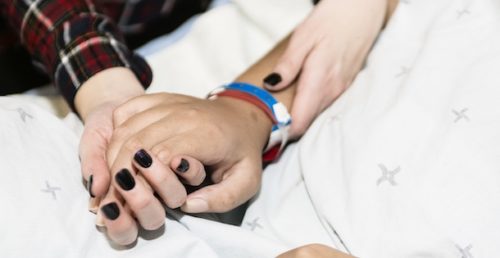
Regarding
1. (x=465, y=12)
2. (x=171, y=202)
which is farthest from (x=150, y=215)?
(x=465, y=12)

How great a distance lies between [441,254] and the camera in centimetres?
60

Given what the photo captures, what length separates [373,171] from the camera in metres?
0.67

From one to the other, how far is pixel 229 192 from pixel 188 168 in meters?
0.08

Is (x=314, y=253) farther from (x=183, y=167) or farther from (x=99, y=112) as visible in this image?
(x=99, y=112)

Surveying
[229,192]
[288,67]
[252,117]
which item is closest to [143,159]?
[229,192]

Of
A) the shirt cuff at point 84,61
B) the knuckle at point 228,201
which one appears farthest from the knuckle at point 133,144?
the shirt cuff at point 84,61

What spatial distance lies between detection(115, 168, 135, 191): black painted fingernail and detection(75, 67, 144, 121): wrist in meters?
0.22

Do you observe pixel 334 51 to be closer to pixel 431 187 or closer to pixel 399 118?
pixel 399 118

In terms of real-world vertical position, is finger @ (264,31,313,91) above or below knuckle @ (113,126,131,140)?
below

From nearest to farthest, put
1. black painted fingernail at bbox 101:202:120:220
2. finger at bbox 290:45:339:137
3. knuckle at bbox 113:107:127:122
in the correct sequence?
1. black painted fingernail at bbox 101:202:120:220
2. knuckle at bbox 113:107:127:122
3. finger at bbox 290:45:339:137

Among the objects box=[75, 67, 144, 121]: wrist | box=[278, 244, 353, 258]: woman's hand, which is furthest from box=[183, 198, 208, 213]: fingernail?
box=[75, 67, 144, 121]: wrist

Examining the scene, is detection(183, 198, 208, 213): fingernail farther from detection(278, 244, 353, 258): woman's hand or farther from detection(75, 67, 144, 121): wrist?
detection(75, 67, 144, 121): wrist

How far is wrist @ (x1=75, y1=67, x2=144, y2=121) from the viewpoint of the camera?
2.55ft

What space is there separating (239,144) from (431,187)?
22cm
